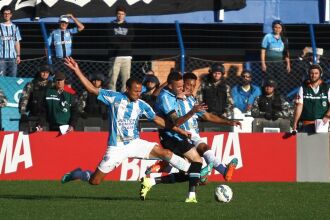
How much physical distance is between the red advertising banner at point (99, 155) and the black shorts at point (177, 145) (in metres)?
4.21

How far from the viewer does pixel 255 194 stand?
16.2m

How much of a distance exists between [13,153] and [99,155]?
5.43ft

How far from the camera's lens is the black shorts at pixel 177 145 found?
15695 millimetres

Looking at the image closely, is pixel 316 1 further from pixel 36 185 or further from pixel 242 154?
pixel 36 185

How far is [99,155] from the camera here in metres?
20.0

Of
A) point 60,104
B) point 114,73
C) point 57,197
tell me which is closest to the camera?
point 57,197

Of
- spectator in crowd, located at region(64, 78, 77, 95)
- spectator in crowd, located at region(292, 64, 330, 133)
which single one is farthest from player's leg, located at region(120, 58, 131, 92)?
spectator in crowd, located at region(292, 64, 330, 133)

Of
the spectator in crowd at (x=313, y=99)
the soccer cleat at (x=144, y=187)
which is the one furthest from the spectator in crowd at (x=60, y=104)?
the soccer cleat at (x=144, y=187)

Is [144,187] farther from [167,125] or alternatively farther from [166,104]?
[166,104]

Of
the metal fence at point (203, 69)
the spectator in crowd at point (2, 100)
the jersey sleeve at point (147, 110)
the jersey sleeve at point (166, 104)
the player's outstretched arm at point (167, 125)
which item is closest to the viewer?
the jersey sleeve at point (147, 110)

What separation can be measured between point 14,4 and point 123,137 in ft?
28.0

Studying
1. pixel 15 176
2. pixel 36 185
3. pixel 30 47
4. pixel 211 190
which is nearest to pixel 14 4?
pixel 30 47

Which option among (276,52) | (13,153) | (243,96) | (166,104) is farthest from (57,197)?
(276,52)

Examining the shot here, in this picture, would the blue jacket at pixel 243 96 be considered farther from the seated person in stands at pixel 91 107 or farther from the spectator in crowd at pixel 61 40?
the spectator in crowd at pixel 61 40
